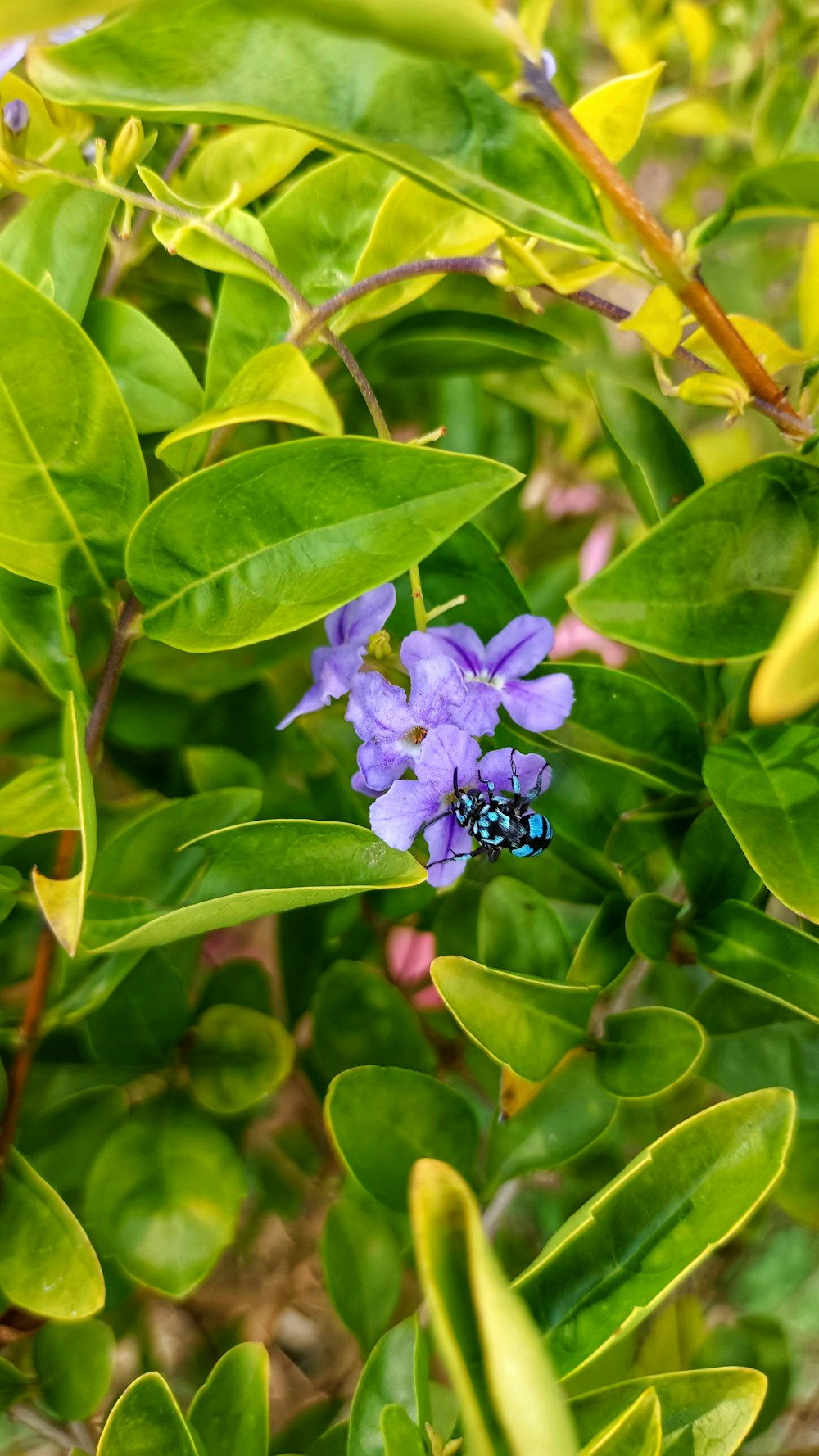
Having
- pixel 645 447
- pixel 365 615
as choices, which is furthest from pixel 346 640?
pixel 645 447

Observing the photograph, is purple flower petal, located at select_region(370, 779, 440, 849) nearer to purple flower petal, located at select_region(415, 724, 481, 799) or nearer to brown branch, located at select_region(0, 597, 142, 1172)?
purple flower petal, located at select_region(415, 724, 481, 799)

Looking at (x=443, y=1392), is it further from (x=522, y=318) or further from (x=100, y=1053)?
(x=522, y=318)

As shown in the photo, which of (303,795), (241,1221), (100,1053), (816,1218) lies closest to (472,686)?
(303,795)

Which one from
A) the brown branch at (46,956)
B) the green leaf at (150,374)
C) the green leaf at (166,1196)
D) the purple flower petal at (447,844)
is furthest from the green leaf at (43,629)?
the green leaf at (166,1196)

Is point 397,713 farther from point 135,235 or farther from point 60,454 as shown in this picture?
point 135,235

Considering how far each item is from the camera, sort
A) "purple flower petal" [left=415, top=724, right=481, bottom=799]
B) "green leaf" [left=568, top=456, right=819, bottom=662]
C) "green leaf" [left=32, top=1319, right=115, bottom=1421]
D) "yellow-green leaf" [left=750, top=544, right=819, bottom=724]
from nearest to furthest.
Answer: "yellow-green leaf" [left=750, top=544, right=819, bottom=724]
"green leaf" [left=568, top=456, right=819, bottom=662]
"purple flower petal" [left=415, top=724, right=481, bottom=799]
"green leaf" [left=32, top=1319, right=115, bottom=1421]

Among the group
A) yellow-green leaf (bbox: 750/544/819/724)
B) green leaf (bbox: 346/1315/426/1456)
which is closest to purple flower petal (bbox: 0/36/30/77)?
yellow-green leaf (bbox: 750/544/819/724)
